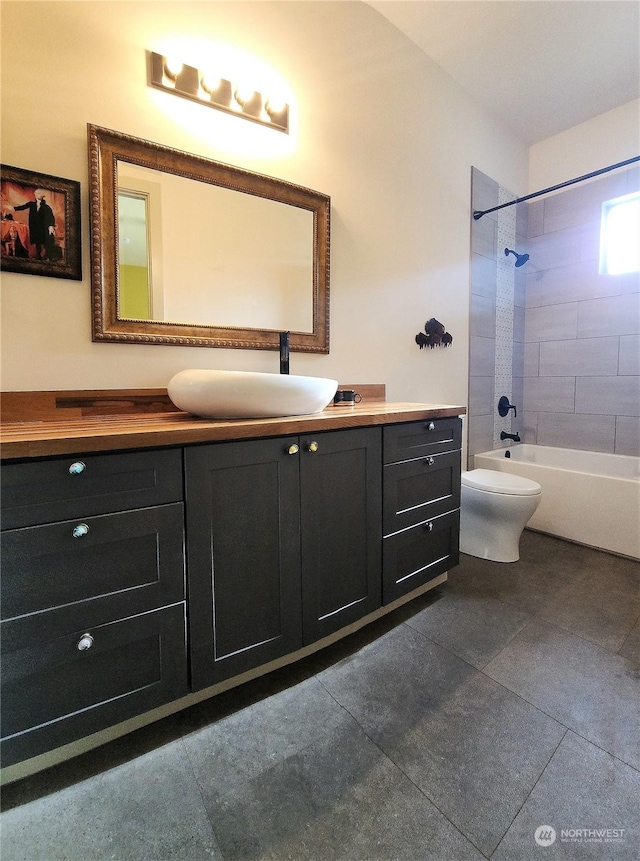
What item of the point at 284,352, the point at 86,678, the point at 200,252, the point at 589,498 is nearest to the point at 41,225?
the point at 200,252

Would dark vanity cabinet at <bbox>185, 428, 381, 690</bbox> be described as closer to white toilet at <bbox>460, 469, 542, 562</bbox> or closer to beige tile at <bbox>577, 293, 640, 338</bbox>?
white toilet at <bbox>460, 469, 542, 562</bbox>

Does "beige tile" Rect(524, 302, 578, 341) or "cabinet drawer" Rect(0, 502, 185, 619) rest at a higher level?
"beige tile" Rect(524, 302, 578, 341)

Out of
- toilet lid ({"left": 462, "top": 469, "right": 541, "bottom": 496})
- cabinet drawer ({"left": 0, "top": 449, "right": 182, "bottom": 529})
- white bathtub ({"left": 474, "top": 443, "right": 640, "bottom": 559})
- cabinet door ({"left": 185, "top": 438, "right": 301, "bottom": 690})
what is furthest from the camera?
white bathtub ({"left": 474, "top": 443, "right": 640, "bottom": 559})

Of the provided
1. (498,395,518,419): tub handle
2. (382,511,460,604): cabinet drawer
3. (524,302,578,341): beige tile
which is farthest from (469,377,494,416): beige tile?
(382,511,460,604): cabinet drawer

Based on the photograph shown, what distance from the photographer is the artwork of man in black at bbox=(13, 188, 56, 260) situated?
1165 millimetres

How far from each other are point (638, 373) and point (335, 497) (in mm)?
2571

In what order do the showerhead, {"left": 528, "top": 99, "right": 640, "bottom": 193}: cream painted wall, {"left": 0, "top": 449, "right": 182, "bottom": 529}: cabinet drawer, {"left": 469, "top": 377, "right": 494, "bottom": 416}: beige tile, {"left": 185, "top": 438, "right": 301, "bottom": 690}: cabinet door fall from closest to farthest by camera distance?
{"left": 0, "top": 449, "right": 182, "bottom": 529}: cabinet drawer → {"left": 185, "top": 438, "right": 301, "bottom": 690}: cabinet door → {"left": 528, "top": 99, "right": 640, "bottom": 193}: cream painted wall → {"left": 469, "top": 377, "right": 494, "bottom": 416}: beige tile → the showerhead

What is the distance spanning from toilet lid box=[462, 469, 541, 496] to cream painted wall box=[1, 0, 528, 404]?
1.80 ft

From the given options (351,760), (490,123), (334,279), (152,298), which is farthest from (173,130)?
(490,123)

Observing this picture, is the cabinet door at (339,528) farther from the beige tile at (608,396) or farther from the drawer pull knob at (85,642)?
the beige tile at (608,396)

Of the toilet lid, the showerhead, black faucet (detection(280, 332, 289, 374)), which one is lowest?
the toilet lid

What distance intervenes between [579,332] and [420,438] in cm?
217

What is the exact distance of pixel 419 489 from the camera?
160cm

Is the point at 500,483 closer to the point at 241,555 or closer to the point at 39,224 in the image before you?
the point at 241,555
